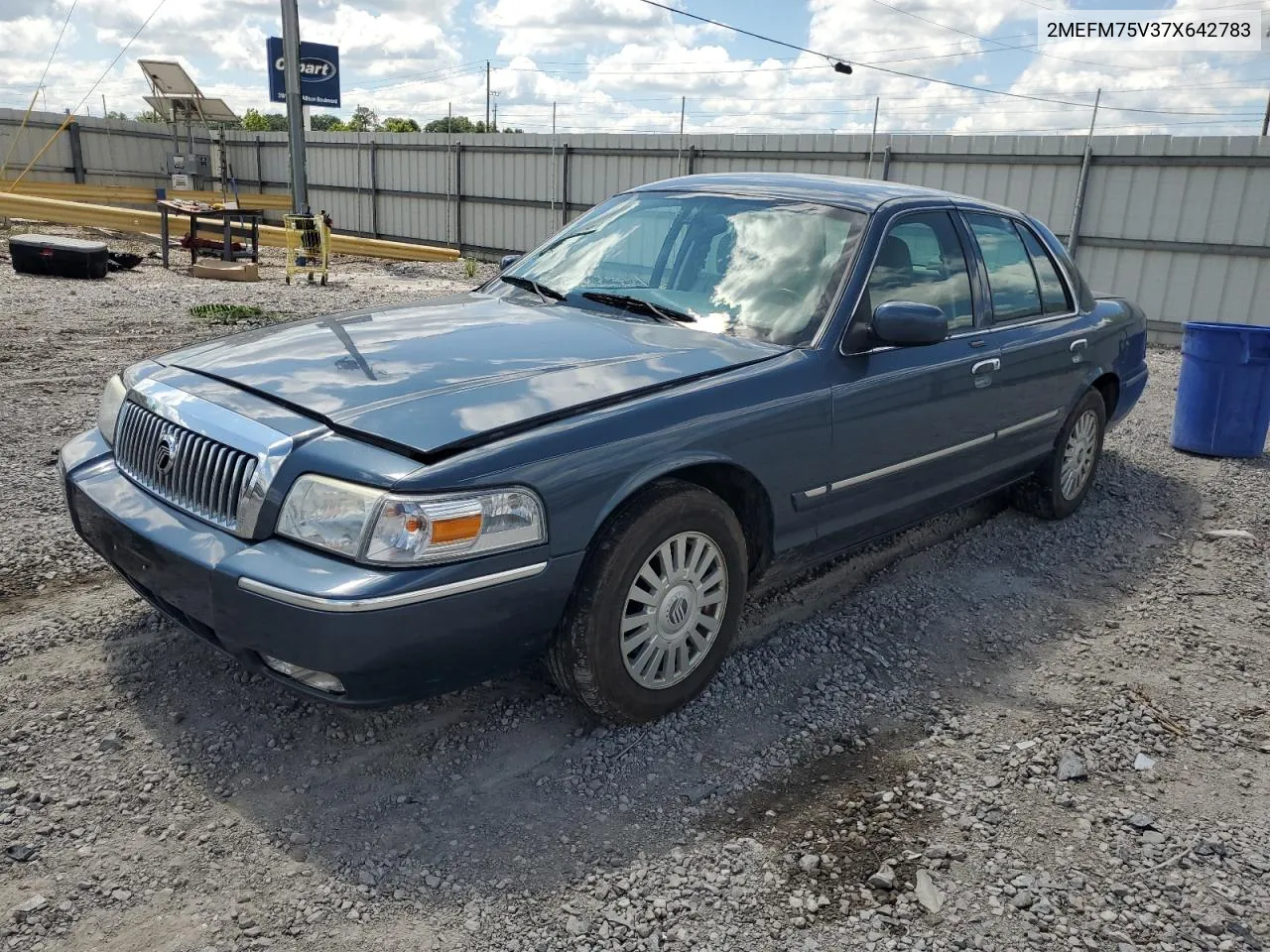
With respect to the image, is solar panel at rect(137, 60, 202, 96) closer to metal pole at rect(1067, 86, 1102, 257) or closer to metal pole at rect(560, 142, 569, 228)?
metal pole at rect(560, 142, 569, 228)

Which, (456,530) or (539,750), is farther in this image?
(539,750)

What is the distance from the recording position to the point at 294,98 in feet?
58.4

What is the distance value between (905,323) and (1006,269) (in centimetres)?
151

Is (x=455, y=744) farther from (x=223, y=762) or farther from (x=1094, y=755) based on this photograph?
(x=1094, y=755)

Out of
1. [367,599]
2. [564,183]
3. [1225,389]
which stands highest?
[564,183]

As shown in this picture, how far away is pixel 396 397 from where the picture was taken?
2.91 metres

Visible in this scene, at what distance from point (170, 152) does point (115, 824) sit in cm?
2996

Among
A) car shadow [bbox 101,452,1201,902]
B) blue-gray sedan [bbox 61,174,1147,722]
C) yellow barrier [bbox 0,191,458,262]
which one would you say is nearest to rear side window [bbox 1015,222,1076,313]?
blue-gray sedan [bbox 61,174,1147,722]

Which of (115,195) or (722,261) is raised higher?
(722,261)

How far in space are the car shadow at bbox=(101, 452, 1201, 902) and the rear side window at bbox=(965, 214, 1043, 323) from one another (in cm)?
154

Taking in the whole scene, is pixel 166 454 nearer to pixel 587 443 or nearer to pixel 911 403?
pixel 587 443

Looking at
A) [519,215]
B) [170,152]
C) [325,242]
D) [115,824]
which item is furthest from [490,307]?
[170,152]

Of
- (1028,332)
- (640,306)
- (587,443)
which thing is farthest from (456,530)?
(1028,332)

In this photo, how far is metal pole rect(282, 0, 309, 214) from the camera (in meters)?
17.1
